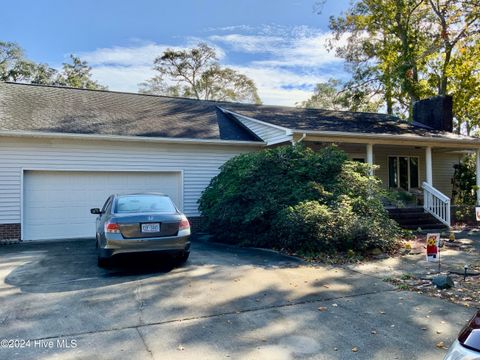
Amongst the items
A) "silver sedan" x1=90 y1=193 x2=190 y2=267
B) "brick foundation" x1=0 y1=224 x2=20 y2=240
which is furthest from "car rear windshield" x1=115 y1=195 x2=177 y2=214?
"brick foundation" x1=0 y1=224 x2=20 y2=240

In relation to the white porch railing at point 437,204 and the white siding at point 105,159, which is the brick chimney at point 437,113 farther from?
the white siding at point 105,159

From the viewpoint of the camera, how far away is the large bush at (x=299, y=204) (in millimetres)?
8438

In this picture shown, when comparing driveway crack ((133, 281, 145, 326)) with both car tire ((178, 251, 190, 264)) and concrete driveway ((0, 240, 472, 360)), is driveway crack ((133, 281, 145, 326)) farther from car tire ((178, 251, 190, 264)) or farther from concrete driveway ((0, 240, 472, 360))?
car tire ((178, 251, 190, 264))

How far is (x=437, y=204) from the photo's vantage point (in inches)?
520

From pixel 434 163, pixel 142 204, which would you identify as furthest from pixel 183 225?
pixel 434 163

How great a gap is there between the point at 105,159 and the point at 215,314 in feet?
26.4

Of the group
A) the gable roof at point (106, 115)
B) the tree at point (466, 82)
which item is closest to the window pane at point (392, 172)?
the gable roof at point (106, 115)

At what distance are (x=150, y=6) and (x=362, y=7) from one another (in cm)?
1223

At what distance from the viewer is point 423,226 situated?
41.2ft

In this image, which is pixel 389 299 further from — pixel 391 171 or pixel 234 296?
pixel 391 171

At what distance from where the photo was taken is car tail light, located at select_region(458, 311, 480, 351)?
1.97m

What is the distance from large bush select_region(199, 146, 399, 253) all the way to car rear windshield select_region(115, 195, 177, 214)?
8.57 ft

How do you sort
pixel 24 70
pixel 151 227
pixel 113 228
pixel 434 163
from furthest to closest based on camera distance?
pixel 24 70 < pixel 434 163 < pixel 151 227 < pixel 113 228

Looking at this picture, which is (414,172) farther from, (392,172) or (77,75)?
(77,75)
